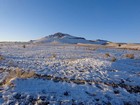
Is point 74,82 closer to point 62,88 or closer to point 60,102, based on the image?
point 62,88

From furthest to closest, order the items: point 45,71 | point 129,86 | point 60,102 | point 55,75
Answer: point 45,71, point 55,75, point 129,86, point 60,102

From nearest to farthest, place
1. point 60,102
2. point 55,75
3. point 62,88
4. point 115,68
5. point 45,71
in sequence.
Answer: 1. point 60,102
2. point 62,88
3. point 55,75
4. point 45,71
5. point 115,68

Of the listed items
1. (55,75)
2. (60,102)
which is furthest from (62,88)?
(55,75)

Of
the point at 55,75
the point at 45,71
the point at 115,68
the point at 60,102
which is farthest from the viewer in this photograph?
the point at 115,68

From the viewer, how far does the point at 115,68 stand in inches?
635

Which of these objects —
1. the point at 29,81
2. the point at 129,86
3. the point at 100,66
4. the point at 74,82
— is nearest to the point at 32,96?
the point at 29,81

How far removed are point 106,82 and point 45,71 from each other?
448 cm

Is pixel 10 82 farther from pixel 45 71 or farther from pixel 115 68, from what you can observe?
pixel 115 68

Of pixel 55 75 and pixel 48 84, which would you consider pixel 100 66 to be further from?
pixel 48 84

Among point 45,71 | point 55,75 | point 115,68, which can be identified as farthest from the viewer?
point 115,68

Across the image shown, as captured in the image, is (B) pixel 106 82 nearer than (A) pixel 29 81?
No

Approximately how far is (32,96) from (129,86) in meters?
5.21

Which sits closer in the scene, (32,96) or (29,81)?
(32,96)

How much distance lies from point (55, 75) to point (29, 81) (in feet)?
9.31
